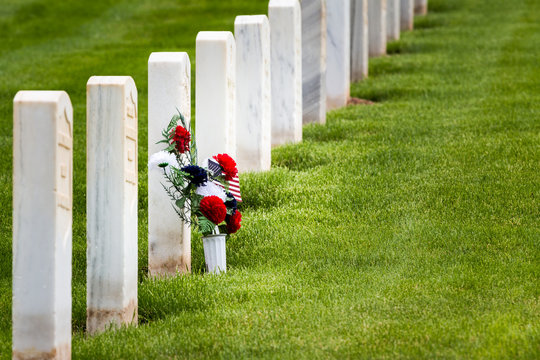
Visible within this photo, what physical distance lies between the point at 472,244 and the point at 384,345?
157 cm

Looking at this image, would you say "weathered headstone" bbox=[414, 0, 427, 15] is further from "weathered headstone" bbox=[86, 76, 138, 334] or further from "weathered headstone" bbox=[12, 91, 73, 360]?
"weathered headstone" bbox=[12, 91, 73, 360]

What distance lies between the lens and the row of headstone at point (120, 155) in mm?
3627

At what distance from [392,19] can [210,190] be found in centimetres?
936

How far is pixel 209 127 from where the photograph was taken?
5980 mm

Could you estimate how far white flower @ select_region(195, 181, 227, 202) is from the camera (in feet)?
16.9

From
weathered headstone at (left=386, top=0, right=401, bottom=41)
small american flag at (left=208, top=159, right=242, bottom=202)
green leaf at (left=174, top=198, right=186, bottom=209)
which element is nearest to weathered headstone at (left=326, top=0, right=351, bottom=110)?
weathered headstone at (left=386, top=0, right=401, bottom=41)

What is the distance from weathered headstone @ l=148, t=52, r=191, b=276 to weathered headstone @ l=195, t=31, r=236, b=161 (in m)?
0.74

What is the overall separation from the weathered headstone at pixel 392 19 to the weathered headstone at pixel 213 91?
322 inches

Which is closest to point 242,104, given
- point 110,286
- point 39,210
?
point 110,286

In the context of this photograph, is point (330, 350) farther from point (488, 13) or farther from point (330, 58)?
point (488, 13)

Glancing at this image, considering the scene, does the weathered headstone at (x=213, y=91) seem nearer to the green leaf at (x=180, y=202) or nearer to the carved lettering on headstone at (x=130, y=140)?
the green leaf at (x=180, y=202)

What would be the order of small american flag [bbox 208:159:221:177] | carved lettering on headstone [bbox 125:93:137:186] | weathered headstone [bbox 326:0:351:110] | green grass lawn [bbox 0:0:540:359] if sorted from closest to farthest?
green grass lawn [bbox 0:0:540:359] < carved lettering on headstone [bbox 125:93:137:186] < small american flag [bbox 208:159:221:177] < weathered headstone [bbox 326:0:351:110]

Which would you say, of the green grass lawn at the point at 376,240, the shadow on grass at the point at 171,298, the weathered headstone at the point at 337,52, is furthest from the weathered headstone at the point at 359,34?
the shadow on grass at the point at 171,298

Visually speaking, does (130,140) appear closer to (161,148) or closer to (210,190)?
(161,148)
